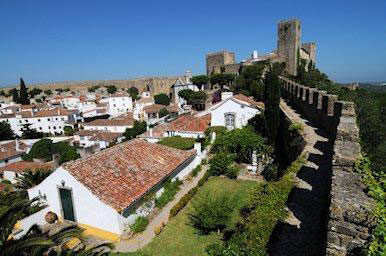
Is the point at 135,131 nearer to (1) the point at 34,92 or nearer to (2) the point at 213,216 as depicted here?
(2) the point at 213,216

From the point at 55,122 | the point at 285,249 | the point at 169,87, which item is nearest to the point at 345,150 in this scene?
the point at 285,249

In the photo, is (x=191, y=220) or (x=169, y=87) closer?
(x=191, y=220)

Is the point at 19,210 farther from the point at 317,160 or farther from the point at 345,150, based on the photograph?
the point at 317,160

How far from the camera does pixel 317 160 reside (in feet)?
36.9

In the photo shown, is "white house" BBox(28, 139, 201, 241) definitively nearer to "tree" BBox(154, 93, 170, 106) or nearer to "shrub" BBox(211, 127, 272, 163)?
"shrub" BBox(211, 127, 272, 163)

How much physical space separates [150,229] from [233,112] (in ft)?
54.6

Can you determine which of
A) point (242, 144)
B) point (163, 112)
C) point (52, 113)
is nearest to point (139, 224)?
point (242, 144)

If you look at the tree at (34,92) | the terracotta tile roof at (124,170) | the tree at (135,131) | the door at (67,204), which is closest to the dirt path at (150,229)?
the terracotta tile roof at (124,170)

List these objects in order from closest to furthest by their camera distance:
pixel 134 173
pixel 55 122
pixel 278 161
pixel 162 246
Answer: pixel 162 246 → pixel 134 173 → pixel 278 161 → pixel 55 122

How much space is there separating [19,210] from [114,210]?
4.63 meters

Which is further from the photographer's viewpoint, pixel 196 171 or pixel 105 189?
pixel 196 171

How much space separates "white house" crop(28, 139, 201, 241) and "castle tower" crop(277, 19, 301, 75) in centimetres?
3990

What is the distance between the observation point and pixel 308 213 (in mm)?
8320

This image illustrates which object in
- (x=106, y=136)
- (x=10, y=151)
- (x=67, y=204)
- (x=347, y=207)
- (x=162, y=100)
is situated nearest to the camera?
(x=347, y=207)
